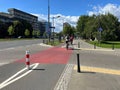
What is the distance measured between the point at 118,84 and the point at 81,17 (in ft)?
442

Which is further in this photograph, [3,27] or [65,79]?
[3,27]

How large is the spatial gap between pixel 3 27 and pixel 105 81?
449ft

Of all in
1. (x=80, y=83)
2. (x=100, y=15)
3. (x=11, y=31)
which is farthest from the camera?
(x=11, y=31)

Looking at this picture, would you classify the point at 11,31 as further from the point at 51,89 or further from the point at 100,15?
the point at 51,89

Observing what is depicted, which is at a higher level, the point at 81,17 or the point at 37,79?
the point at 81,17

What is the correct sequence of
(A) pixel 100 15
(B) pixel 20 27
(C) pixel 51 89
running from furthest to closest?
1. (B) pixel 20 27
2. (A) pixel 100 15
3. (C) pixel 51 89

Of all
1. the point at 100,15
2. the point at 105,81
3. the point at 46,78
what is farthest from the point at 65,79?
the point at 100,15

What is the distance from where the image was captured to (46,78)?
994 centimetres

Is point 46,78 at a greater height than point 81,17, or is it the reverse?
point 81,17

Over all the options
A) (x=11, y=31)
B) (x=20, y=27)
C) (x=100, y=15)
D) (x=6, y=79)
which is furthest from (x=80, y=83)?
(x=20, y=27)

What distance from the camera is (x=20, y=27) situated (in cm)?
15275

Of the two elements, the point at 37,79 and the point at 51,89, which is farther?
the point at 37,79

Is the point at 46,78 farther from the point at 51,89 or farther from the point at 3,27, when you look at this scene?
the point at 3,27

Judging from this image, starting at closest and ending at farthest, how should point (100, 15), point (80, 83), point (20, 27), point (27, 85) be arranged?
point (27, 85) < point (80, 83) < point (100, 15) < point (20, 27)
